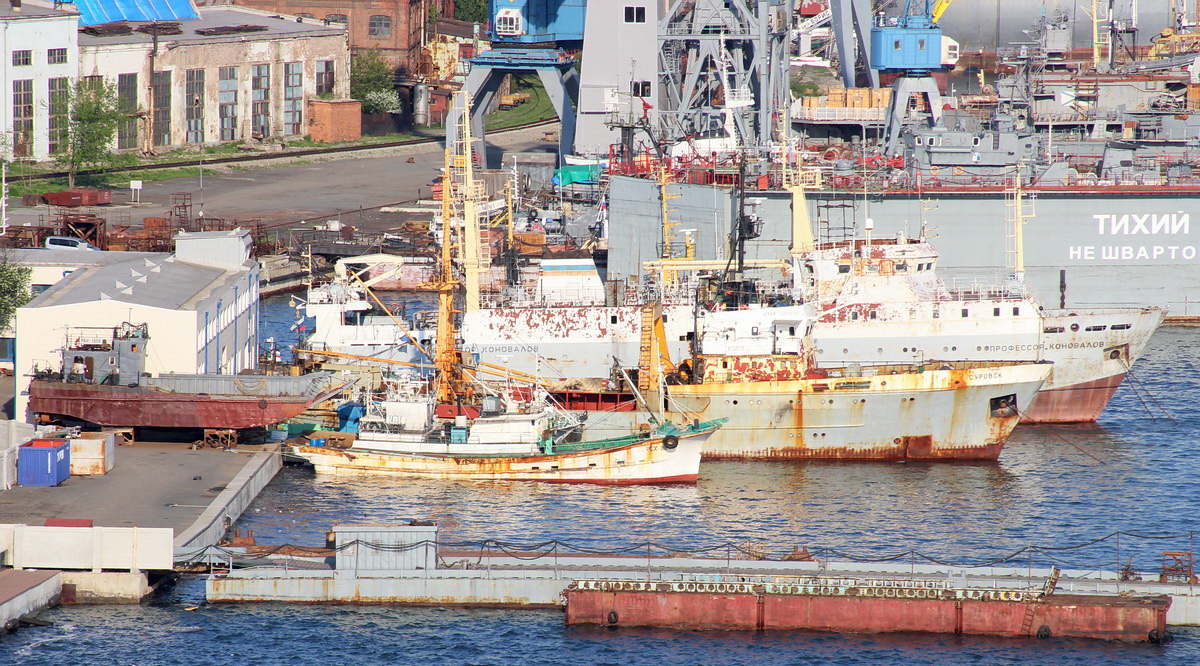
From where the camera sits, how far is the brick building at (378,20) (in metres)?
116

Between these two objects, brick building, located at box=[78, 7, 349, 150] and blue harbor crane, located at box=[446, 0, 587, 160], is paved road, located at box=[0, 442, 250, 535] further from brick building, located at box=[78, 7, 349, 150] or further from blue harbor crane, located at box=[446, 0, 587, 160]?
brick building, located at box=[78, 7, 349, 150]

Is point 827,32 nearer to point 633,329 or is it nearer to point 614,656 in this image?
point 633,329

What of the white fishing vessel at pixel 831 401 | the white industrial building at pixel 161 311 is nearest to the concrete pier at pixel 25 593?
the white industrial building at pixel 161 311

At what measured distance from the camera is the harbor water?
106ft

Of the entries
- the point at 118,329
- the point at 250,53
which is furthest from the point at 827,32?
the point at 118,329

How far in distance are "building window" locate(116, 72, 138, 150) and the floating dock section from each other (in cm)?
6381

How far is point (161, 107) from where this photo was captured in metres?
96.9

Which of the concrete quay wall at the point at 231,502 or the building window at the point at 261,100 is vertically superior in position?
the building window at the point at 261,100

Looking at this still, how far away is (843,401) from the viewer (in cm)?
4666

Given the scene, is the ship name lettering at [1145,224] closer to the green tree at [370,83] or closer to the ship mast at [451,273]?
the ship mast at [451,273]

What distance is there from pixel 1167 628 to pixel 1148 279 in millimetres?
35923

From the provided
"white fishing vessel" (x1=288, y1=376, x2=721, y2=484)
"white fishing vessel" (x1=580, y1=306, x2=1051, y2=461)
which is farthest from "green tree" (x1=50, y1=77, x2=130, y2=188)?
"white fishing vessel" (x1=580, y1=306, x2=1051, y2=461)

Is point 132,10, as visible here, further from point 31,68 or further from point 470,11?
point 470,11

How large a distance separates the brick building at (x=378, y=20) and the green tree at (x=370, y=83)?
17.8 feet
